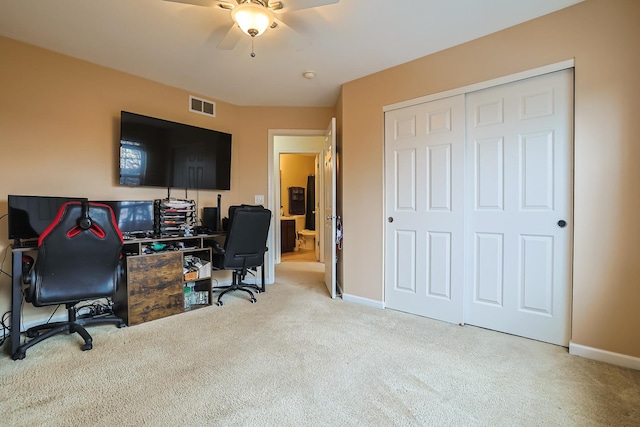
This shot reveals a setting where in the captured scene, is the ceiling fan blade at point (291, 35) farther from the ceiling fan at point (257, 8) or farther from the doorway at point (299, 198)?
the doorway at point (299, 198)

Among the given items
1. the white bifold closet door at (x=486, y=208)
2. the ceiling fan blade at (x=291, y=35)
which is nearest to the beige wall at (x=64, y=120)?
the ceiling fan blade at (x=291, y=35)

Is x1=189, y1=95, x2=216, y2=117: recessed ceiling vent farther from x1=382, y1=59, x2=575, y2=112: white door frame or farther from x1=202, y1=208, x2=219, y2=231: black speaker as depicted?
x1=382, y1=59, x2=575, y2=112: white door frame

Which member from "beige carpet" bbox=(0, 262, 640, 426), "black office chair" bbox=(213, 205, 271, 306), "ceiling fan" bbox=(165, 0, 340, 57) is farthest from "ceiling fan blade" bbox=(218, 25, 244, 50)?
"beige carpet" bbox=(0, 262, 640, 426)

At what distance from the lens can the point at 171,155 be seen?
125 inches

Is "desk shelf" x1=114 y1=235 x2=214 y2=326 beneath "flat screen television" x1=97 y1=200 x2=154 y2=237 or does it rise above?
beneath

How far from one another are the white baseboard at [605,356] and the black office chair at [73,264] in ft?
11.3

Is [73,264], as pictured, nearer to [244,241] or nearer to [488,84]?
[244,241]

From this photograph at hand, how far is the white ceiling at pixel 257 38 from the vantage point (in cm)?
199

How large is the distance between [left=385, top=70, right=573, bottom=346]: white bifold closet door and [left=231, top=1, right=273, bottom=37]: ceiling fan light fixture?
1555 millimetres

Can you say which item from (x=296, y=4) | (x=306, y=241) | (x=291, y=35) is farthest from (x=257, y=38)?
(x=306, y=241)

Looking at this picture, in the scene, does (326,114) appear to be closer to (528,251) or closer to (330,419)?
(528,251)

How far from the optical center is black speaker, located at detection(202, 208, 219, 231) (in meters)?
3.53

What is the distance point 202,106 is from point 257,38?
1.56 m

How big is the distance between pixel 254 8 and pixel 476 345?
9.04 ft
